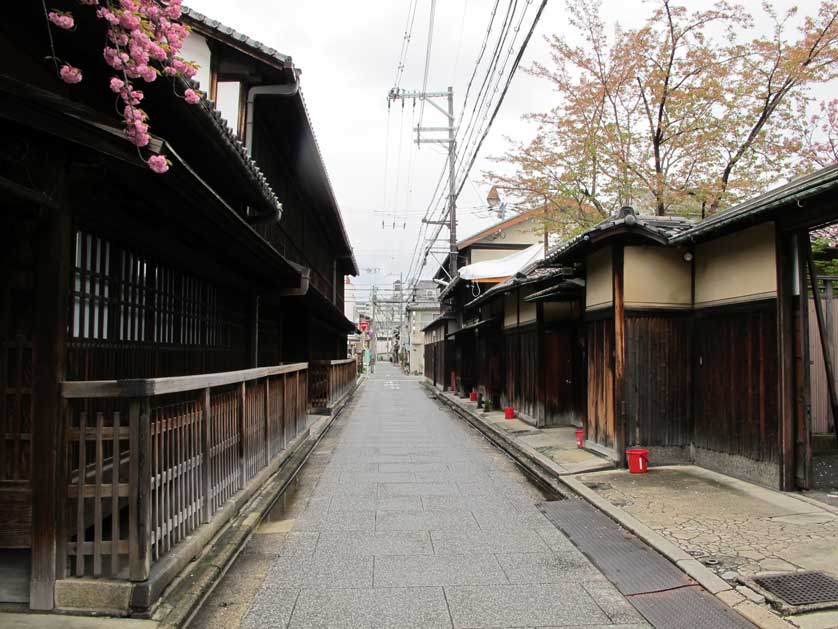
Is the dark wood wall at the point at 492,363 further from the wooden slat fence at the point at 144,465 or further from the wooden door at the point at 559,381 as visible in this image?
the wooden slat fence at the point at 144,465

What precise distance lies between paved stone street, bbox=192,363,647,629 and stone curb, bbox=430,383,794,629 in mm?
544

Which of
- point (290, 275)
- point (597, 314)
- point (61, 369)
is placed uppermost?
point (290, 275)

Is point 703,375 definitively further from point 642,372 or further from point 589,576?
point 589,576

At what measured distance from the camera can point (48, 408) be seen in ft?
14.2

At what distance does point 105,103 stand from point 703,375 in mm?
8680

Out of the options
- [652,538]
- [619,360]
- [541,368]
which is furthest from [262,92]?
[652,538]

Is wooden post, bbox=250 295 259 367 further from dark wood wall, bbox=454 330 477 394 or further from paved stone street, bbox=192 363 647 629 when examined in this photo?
dark wood wall, bbox=454 330 477 394

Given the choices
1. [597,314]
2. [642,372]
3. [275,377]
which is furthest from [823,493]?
[275,377]

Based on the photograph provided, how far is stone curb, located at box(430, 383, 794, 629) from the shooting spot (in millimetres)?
4535

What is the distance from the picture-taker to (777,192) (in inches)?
315

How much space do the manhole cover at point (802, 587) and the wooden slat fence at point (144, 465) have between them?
466cm

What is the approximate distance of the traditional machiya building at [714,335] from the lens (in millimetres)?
7633

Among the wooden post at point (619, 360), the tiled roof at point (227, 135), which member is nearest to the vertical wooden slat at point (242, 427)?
the tiled roof at point (227, 135)

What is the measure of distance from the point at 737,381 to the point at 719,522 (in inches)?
105
